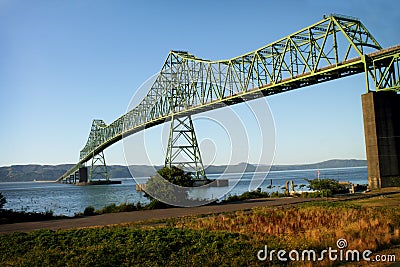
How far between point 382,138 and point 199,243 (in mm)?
23010

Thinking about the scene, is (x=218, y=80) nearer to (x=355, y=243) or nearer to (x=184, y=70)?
(x=184, y=70)

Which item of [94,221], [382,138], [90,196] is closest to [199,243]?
[94,221]

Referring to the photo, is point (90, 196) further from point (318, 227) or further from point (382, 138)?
point (318, 227)

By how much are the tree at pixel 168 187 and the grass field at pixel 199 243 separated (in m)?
10.7

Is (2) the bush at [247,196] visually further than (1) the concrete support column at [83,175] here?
No

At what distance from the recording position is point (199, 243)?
11055 mm

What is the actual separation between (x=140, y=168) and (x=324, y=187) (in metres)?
15.2

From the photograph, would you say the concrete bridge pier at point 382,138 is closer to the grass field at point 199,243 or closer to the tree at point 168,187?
the tree at point 168,187

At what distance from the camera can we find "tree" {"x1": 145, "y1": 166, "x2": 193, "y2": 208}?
2581 cm

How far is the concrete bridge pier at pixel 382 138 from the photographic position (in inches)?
1155

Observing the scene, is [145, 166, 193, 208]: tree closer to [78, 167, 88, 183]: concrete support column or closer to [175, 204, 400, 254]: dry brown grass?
[175, 204, 400, 254]: dry brown grass

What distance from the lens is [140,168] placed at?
24.5 m

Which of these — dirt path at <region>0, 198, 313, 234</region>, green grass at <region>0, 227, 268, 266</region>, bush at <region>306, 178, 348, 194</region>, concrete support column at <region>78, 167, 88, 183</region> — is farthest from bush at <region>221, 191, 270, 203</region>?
concrete support column at <region>78, 167, 88, 183</region>

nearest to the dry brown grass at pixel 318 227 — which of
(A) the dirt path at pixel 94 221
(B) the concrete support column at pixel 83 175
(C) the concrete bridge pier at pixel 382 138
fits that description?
(A) the dirt path at pixel 94 221
